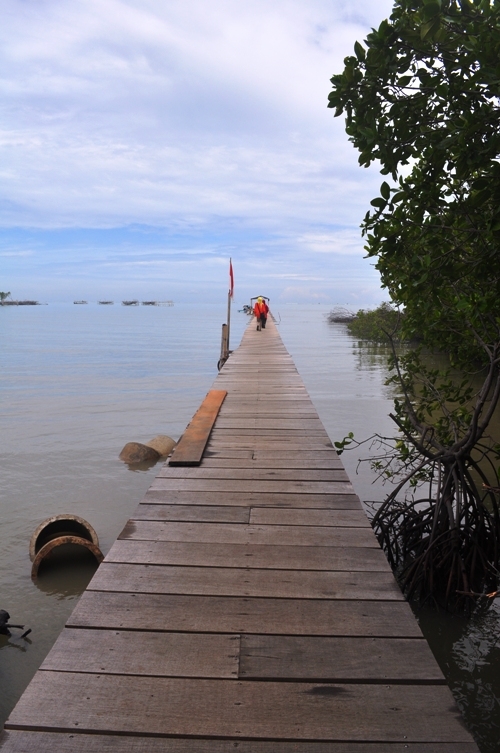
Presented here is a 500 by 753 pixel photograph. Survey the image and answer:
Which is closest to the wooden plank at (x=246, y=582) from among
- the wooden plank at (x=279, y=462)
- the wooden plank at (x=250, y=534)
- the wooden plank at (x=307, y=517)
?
the wooden plank at (x=250, y=534)

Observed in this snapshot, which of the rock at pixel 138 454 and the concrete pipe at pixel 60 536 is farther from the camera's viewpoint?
the rock at pixel 138 454

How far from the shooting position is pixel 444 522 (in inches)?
173

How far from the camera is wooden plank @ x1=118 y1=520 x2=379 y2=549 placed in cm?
301

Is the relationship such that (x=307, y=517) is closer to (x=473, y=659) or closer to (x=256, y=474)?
(x=256, y=474)

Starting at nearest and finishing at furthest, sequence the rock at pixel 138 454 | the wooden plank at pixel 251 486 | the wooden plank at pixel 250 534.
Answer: the wooden plank at pixel 250 534 → the wooden plank at pixel 251 486 → the rock at pixel 138 454

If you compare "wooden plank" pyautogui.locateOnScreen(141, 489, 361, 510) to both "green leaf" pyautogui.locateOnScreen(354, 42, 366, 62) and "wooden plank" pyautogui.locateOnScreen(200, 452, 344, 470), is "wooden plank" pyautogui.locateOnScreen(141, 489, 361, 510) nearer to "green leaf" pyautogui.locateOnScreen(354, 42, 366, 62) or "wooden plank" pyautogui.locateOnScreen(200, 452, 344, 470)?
"wooden plank" pyautogui.locateOnScreen(200, 452, 344, 470)

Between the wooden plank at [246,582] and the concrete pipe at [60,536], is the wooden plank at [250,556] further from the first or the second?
the concrete pipe at [60,536]

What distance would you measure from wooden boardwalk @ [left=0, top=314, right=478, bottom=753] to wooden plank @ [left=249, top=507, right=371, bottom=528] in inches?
0.5

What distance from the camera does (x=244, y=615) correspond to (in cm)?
229

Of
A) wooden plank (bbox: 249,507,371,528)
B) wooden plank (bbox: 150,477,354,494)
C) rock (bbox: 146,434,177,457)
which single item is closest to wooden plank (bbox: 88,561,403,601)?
wooden plank (bbox: 249,507,371,528)

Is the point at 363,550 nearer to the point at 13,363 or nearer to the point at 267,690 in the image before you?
the point at 267,690

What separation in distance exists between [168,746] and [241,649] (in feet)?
1.63

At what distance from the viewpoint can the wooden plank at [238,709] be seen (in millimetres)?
1656

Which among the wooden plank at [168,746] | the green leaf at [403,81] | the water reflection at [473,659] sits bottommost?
the water reflection at [473,659]
